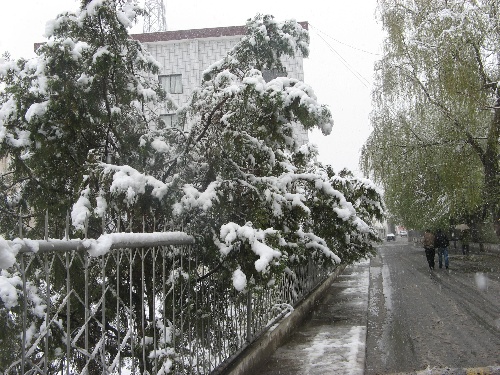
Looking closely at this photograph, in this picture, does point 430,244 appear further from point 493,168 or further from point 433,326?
point 433,326

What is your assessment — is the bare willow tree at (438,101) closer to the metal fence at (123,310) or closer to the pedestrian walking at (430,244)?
the pedestrian walking at (430,244)

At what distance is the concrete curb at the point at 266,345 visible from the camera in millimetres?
5160

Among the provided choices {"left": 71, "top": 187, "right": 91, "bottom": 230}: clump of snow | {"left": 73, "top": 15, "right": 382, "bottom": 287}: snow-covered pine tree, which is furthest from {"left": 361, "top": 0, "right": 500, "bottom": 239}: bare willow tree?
{"left": 71, "top": 187, "right": 91, "bottom": 230}: clump of snow

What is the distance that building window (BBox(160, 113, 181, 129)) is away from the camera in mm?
5656

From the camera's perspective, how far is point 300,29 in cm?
547

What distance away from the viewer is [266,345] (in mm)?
6305

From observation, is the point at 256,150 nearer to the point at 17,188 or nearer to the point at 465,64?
the point at 17,188

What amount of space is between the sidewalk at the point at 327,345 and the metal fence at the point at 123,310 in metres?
0.59

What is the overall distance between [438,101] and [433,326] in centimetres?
1021

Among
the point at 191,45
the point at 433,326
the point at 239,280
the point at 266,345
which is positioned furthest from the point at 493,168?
the point at 239,280

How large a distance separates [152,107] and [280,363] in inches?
131

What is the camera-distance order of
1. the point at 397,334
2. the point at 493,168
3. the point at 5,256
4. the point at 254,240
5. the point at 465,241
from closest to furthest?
1. the point at 5,256
2. the point at 254,240
3. the point at 397,334
4. the point at 493,168
5. the point at 465,241

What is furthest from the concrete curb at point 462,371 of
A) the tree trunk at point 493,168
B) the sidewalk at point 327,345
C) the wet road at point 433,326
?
the tree trunk at point 493,168

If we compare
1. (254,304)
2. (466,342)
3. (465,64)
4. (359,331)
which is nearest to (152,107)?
(254,304)
